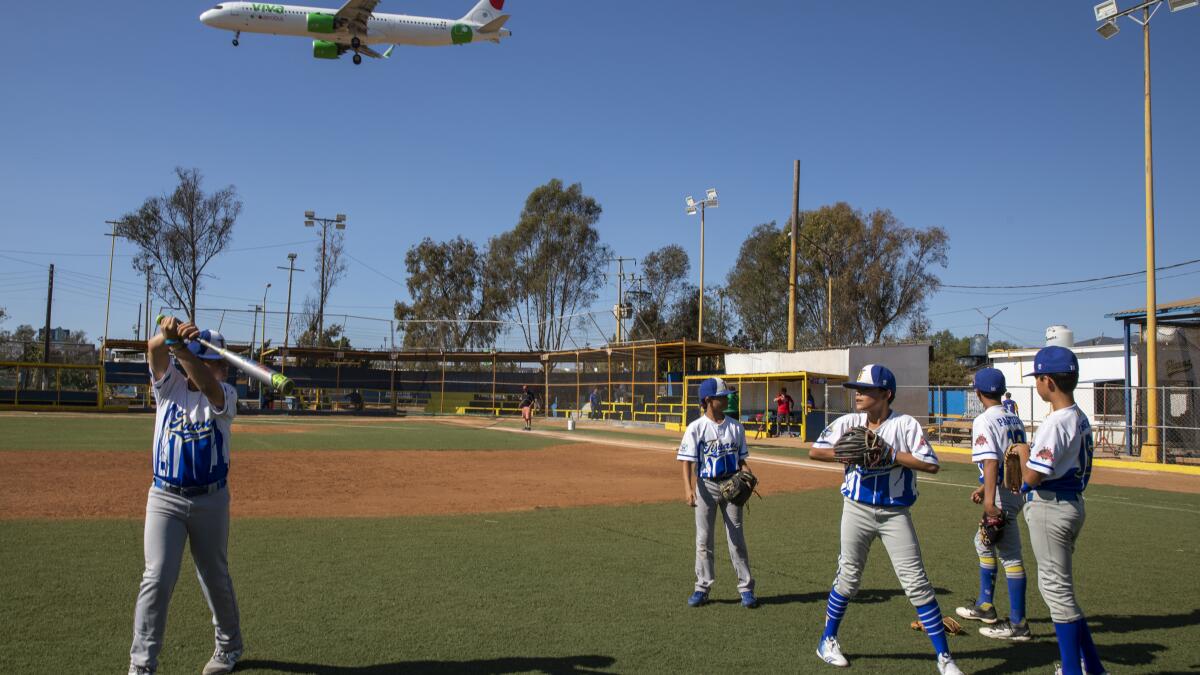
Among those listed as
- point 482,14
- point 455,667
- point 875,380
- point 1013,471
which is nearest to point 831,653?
point 1013,471

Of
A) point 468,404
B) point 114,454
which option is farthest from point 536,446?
point 468,404

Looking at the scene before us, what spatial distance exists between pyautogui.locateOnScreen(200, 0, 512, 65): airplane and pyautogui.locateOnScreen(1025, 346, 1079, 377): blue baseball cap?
27.4 meters

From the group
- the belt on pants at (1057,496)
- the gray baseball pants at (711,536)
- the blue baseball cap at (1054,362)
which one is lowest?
the gray baseball pants at (711,536)

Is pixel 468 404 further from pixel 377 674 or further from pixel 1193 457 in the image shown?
pixel 377 674

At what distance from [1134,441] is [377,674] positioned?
25.8m

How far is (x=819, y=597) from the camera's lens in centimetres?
652

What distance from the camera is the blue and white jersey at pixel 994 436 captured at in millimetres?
5672

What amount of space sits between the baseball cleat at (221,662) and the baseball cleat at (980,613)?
204 inches

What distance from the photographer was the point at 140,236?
2034 inches

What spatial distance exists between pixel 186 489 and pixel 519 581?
3.28 m

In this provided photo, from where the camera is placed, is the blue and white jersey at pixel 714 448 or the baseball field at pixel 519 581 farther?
the blue and white jersey at pixel 714 448

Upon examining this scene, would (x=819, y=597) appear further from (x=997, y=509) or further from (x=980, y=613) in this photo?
(x=997, y=509)

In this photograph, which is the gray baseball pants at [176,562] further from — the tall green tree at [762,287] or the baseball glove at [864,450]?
the tall green tree at [762,287]

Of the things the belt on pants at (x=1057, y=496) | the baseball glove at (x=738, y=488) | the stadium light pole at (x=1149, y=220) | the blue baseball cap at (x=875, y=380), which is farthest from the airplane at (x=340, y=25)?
the belt on pants at (x=1057, y=496)
